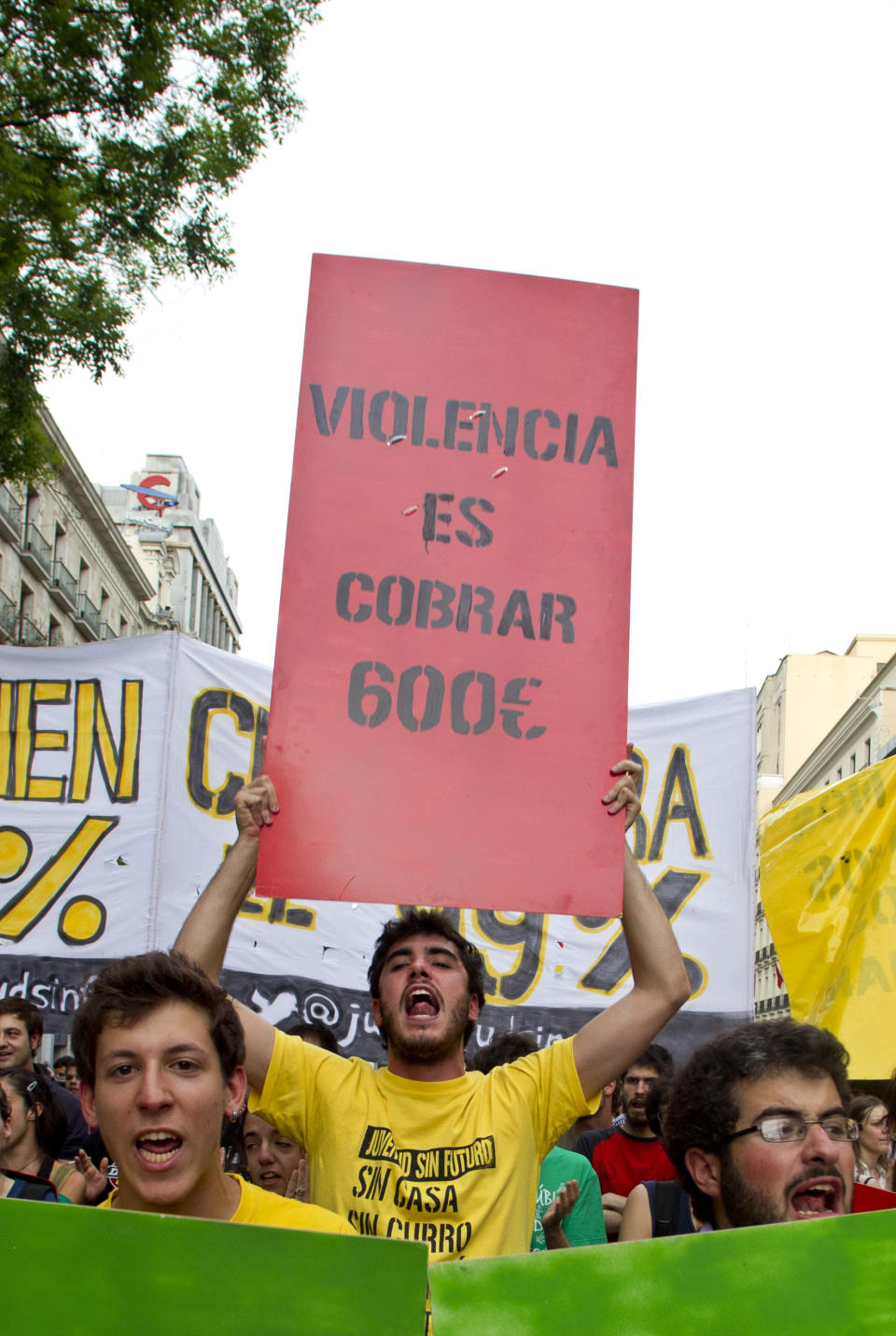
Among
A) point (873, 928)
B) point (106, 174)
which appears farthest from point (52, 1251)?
point (106, 174)

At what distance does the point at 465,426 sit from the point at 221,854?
322 cm

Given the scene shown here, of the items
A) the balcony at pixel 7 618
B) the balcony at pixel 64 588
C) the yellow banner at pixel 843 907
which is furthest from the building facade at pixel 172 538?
the yellow banner at pixel 843 907

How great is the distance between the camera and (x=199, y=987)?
2.18m

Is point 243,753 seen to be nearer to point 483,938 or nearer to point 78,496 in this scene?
point 483,938

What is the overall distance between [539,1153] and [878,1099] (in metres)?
2.27

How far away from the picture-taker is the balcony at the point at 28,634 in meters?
37.9

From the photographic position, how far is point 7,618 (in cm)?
3684

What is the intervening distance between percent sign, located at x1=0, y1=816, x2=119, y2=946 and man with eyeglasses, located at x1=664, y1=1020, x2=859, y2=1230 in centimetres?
370

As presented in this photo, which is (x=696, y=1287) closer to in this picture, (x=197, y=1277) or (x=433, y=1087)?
(x=197, y=1277)

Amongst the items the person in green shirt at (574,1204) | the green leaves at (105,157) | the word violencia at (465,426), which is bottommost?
the person in green shirt at (574,1204)

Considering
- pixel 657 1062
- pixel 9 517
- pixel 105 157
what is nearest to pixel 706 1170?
pixel 657 1062

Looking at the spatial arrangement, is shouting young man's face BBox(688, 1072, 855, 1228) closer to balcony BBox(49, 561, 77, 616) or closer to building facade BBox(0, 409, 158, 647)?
building facade BBox(0, 409, 158, 647)

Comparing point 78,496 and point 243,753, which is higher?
point 78,496

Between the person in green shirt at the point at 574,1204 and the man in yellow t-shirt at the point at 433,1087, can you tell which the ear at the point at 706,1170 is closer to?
the man in yellow t-shirt at the point at 433,1087
